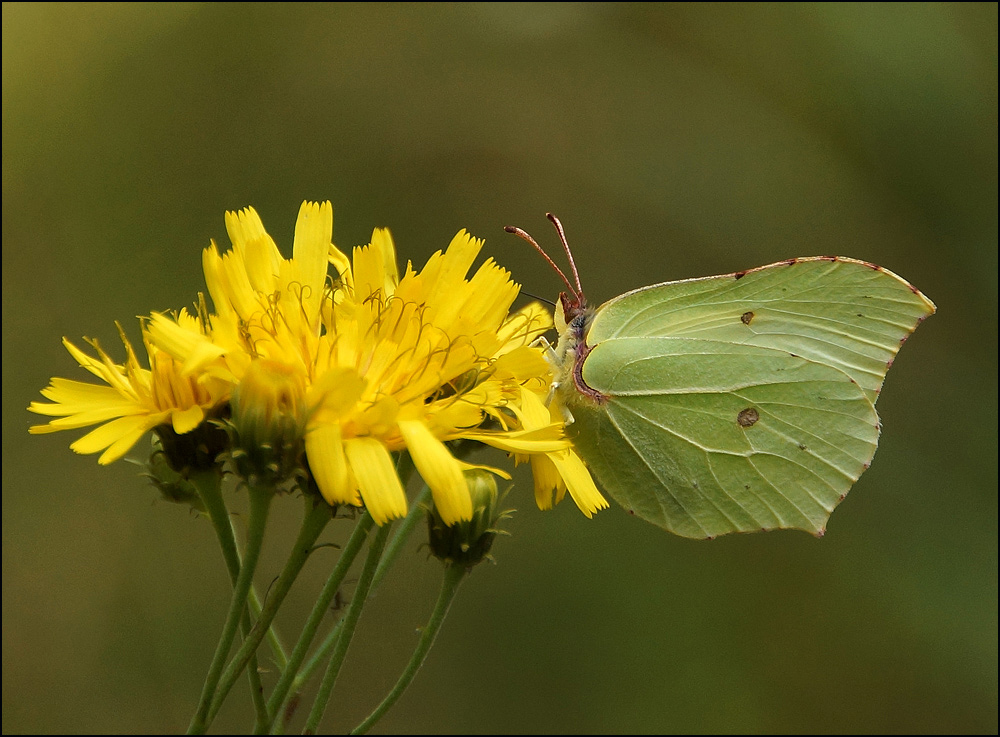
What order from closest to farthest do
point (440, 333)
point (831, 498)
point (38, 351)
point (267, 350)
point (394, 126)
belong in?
1. point (267, 350)
2. point (440, 333)
3. point (831, 498)
4. point (38, 351)
5. point (394, 126)

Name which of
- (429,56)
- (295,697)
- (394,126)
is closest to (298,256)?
(295,697)

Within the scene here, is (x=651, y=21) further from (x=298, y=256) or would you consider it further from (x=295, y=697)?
(x=295, y=697)

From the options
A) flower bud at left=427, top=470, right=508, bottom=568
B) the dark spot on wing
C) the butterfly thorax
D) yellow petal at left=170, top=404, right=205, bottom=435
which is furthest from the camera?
the dark spot on wing

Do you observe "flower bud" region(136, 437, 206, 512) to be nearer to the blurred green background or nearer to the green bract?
the green bract

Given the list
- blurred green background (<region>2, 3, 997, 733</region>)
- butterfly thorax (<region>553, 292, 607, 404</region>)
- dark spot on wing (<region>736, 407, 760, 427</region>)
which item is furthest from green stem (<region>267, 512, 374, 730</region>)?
blurred green background (<region>2, 3, 997, 733</region>)

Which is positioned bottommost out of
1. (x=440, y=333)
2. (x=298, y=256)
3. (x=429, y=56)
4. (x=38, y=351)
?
(x=38, y=351)

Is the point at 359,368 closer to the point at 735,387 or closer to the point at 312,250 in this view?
the point at 312,250

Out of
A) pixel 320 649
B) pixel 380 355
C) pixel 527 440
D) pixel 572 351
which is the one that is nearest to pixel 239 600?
pixel 320 649

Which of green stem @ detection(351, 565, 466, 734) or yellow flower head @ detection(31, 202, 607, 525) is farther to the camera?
green stem @ detection(351, 565, 466, 734)

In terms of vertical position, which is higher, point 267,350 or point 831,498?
point 267,350
